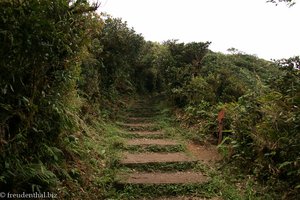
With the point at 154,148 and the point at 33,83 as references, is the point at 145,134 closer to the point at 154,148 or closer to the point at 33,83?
the point at 154,148

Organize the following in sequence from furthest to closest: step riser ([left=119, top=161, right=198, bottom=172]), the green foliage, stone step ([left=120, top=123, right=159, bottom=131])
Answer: stone step ([left=120, top=123, right=159, bottom=131])
step riser ([left=119, top=161, right=198, bottom=172])
the green foliage

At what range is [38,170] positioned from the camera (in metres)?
3.82

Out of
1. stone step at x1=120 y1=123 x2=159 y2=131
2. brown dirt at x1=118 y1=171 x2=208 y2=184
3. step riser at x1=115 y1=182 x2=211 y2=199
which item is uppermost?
stone step at x1=120 y1=123 x2=159 y2=131

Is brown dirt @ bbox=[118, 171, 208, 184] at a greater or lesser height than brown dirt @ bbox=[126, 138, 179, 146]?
lesser

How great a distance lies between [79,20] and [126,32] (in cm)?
824

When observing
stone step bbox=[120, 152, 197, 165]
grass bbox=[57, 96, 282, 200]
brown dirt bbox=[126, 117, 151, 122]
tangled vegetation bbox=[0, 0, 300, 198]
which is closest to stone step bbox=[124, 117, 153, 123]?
brown dirt bbox=[126, 117, 151, 122]

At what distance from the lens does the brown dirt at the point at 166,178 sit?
17.9 feet

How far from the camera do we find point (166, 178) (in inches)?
223

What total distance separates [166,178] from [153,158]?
39.4 inches

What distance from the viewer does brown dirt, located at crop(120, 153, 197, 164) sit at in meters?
6.36

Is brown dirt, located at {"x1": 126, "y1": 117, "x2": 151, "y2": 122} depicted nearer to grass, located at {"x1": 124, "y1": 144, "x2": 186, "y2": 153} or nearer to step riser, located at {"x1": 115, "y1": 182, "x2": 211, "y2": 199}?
grass, located at {"x1": 124, "y1": 144, "x2": 186, "y2": 153}

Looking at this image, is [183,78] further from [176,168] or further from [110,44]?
[176,168]

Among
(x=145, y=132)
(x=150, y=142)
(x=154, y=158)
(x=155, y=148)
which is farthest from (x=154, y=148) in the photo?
(x=145, y=132)

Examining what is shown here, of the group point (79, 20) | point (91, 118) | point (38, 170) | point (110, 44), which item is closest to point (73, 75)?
point (79, 20)
